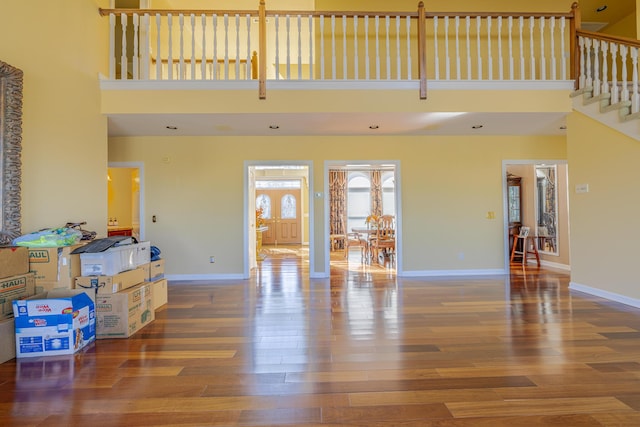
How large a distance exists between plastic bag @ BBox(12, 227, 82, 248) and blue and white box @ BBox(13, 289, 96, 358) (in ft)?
1.68

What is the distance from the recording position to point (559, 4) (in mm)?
5871

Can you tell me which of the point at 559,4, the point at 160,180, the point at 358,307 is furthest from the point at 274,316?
the point at 559,4

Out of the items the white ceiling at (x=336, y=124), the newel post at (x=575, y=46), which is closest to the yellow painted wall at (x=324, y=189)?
the white ceiling at (x=336, y=124)

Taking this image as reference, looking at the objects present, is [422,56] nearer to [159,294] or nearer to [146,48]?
[146,48]

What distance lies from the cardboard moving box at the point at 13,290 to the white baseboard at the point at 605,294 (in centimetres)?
590

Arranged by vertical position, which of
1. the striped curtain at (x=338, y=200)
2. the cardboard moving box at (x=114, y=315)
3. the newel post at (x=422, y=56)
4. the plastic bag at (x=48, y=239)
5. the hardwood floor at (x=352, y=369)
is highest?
the newel post at (x=422, y=56)

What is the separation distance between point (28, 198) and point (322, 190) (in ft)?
12.5

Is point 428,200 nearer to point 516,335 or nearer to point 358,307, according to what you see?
point 358,307

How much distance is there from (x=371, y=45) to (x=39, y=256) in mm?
5226

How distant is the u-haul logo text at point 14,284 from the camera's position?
8.36 feet

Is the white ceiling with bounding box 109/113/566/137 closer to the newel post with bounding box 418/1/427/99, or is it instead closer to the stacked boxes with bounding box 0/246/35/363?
the newel post with bounding box 418/1/427/99

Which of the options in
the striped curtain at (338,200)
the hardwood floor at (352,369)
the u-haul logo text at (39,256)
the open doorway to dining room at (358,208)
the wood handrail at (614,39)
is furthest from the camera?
the striped curtain at (338,200)

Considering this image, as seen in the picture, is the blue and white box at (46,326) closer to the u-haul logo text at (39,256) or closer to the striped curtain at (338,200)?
the u-haul logo text at (39,256)

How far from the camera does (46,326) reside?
8.34 feet
